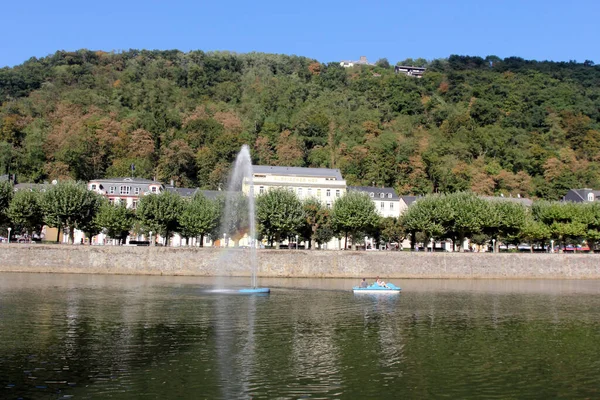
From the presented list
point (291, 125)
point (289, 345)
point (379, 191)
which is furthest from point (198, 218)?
point (291, 125)

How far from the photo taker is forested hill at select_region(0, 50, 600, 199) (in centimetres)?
13150

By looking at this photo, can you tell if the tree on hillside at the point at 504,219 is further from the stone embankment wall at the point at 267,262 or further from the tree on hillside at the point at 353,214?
the tree on hillside at the point at 353,214

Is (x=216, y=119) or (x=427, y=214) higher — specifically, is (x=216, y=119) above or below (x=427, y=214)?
above

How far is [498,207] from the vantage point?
86875mm

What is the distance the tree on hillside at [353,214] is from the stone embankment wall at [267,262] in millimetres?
8905

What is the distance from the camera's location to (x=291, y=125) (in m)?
152

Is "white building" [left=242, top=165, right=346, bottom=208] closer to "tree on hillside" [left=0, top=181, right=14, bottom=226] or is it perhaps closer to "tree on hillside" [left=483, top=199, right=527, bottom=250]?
"tree on hillside" [left=483, top=199, right=527, bottom=250]

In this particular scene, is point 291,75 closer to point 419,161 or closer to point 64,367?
point 419,161

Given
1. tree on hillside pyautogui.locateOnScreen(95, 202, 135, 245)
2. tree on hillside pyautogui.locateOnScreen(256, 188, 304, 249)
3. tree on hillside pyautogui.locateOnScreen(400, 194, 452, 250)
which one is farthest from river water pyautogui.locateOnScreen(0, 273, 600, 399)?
tree on hillside pyautogui.locateOnScreen(400, 194, 452, 250)

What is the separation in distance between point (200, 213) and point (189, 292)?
26836 mm

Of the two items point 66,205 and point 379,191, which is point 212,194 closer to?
point 379,191

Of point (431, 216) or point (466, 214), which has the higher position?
point (466, 214)

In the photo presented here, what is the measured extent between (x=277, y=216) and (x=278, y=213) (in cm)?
49

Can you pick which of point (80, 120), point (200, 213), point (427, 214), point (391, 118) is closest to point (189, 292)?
point (200, 213)
